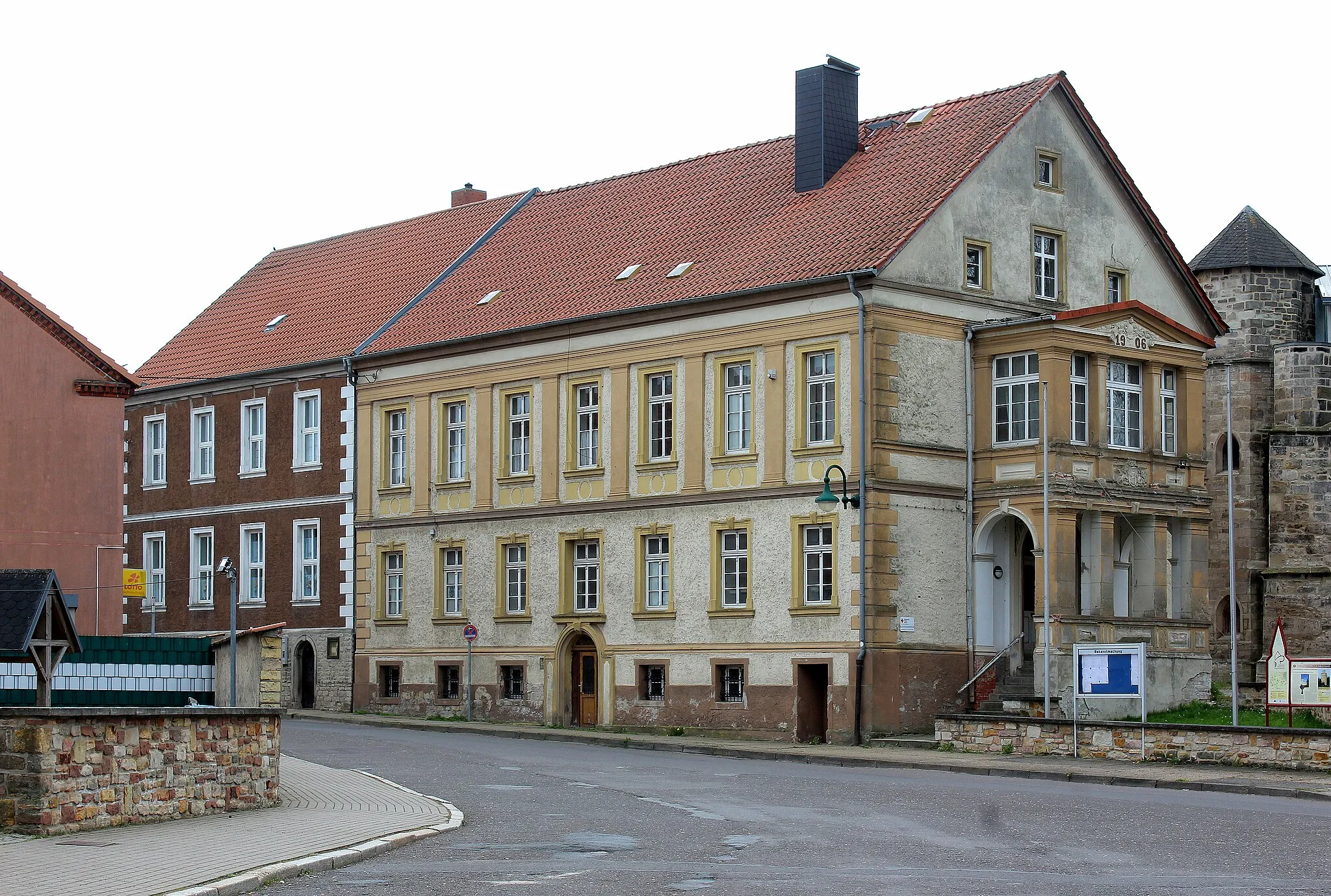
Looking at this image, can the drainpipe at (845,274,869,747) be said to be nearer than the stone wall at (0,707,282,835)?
No

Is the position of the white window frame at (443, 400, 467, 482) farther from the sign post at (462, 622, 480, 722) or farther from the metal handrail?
the metal handrail

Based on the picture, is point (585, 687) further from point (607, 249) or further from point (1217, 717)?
point (1217, 717)

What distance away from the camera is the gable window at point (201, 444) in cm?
5178

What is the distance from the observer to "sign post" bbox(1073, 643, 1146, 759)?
1241 inches

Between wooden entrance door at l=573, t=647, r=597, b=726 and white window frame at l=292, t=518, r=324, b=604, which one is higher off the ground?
white window frame at l=292, t=518, r=324, b=604

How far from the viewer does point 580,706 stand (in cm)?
4225

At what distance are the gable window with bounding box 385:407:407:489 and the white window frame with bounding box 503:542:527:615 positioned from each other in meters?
3.84

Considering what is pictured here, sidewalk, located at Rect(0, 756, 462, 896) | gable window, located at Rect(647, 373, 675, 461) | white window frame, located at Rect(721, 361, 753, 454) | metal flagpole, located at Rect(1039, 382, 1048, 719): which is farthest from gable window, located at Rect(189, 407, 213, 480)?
sidewalk, located at Rect(0, 756, 462, 896)

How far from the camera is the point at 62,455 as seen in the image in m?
36.2

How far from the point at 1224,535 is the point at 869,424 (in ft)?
60.7

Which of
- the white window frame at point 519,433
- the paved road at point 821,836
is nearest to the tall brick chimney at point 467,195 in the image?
the white window frame at point 519,433

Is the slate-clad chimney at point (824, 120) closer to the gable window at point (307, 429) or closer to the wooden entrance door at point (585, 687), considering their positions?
the wooden entrance door at point (585, 687)

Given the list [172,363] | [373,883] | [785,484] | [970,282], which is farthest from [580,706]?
[373,883]

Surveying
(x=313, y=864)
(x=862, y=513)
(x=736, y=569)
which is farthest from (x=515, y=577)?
(x=313, y=864)
